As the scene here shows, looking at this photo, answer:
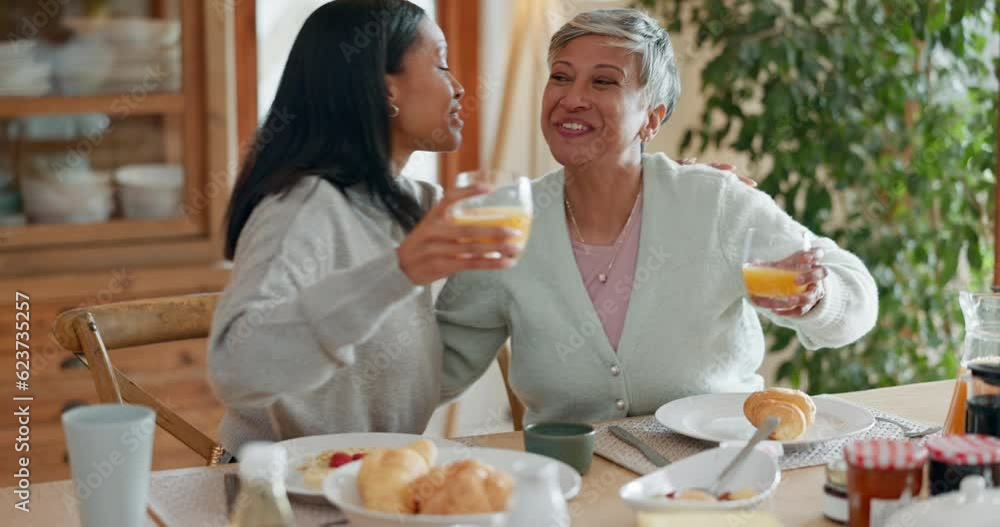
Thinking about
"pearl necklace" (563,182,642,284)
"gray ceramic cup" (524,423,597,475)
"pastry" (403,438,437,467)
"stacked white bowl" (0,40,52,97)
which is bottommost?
"gray ceramic cup" (524,423,597,475)

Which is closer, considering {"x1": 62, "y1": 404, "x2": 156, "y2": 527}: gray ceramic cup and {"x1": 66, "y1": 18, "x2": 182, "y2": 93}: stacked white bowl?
{"x1": 62, "y1": 404, "x2": 156, "y2": 527}: gray ceramic cup

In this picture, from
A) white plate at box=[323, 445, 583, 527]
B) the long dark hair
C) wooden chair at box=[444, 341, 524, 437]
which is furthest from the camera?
wooden chair at box=[444, 341, 524, 437]

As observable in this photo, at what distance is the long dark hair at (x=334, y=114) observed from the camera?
1.78 metres

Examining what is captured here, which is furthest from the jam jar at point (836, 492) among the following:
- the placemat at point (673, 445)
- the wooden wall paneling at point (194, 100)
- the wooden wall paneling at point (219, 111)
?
the wooden wall paneling at point (194, 100)

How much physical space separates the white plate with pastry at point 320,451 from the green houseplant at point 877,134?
1731 mm

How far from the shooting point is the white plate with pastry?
1.45 metres

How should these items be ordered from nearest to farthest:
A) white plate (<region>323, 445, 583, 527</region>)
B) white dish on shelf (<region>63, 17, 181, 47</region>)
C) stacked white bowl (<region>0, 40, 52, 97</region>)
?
white plate (<region>323, 445, 583, 527</region>)
stacked white bowl (<region>0, 40, 52, 97</region>)
white dish on shelf (<region>63, 17, 181, 47</region>)

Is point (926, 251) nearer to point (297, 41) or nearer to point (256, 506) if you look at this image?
point (297, 41)

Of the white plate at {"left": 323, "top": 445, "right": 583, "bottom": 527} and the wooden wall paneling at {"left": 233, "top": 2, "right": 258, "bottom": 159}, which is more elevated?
the wooden wall paneling at {"left": 233, "top": 2, "right": 258, "bottom": 159}

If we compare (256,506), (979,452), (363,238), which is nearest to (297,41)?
(363,238)

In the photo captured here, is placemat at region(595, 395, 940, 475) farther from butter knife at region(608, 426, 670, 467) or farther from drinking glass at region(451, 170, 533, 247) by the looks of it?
drinking glass at region(451, 170, 533, 247)

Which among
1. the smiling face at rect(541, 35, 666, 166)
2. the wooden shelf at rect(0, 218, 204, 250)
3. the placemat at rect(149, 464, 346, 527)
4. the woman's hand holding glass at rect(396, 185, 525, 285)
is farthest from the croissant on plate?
the wooden shelf at rect(0, 218, 204, 250)

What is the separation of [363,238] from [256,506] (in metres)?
0.72

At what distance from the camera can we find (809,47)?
3.04 meters
